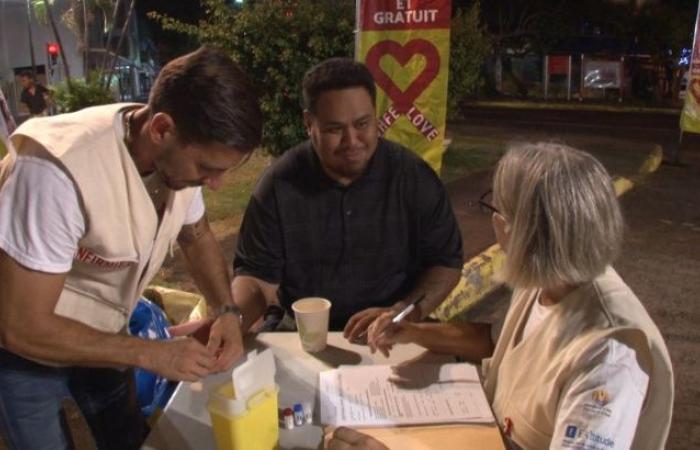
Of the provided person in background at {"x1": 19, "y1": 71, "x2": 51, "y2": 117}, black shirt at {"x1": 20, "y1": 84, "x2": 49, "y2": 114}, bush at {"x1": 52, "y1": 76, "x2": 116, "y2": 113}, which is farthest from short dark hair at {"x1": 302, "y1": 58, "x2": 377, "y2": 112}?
black shirt at {"x1": 20, "y1": 84, "x2": 49, "y2": 114}

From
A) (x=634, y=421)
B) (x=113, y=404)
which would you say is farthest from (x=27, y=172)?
(x=634, y=421)

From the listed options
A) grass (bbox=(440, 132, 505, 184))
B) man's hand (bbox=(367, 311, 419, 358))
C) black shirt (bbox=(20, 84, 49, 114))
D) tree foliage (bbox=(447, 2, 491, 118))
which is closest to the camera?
man's hand (bbox=(367, 311, 419, 358))

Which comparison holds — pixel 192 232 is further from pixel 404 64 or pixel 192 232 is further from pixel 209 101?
Result: pixel 404 64

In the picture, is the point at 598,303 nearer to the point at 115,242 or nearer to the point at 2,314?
the point at 115,242

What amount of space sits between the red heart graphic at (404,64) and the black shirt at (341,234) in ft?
5.87

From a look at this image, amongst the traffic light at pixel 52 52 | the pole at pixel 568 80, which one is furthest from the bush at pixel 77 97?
the pole at pixel 568 80

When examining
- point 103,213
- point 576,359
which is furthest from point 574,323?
point 103,213

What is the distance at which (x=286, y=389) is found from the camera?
6.13 feet

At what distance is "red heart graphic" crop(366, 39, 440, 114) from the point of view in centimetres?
425

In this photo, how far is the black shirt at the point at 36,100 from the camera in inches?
488

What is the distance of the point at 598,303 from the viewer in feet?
4.98

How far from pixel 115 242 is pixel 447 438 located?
3.22 feet

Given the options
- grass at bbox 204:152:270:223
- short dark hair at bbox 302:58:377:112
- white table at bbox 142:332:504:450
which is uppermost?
short dark hair at bbox 302:58:377:112

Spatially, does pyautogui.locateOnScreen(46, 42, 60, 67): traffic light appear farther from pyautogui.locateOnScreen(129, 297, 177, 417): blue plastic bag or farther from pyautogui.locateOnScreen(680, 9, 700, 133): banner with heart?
pyautogui.locateOnScreen(129, 297, 177, 417): blue plastic bag
